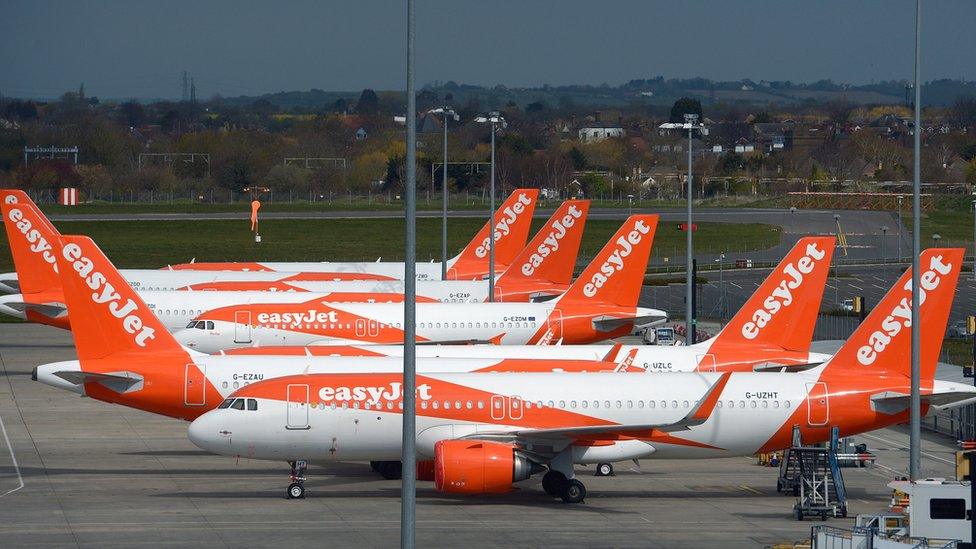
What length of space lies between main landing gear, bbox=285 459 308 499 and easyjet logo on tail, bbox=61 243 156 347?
6.45m

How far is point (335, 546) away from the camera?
111ft

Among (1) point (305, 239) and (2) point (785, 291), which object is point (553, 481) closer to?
(2) point (785, 291)

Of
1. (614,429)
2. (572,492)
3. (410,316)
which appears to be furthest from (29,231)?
(410,316)

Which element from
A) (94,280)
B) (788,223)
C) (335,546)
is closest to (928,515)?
(335,546)

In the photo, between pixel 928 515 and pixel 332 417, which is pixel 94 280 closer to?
pixel 332 417

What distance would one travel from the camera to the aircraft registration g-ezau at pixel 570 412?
3919 cm

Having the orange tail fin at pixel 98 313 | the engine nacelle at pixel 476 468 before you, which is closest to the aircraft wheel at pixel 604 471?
the engine nacelle at pixel 476 468

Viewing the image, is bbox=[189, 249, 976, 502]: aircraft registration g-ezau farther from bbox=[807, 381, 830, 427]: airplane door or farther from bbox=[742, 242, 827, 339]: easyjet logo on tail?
bbox=[742, 242, 827, 339]: easyjet logo on tail

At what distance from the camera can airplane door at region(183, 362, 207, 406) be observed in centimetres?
4253

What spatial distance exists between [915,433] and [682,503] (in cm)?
896

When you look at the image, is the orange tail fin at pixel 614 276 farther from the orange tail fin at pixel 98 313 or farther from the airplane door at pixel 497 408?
the orange tail fin at pixel 98 313

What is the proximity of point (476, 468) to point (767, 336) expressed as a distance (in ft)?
51.5

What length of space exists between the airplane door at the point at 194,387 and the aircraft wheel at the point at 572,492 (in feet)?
35.9

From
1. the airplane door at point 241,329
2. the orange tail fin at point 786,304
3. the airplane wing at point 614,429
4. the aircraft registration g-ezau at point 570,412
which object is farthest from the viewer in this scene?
the airplane door at point 241,329
